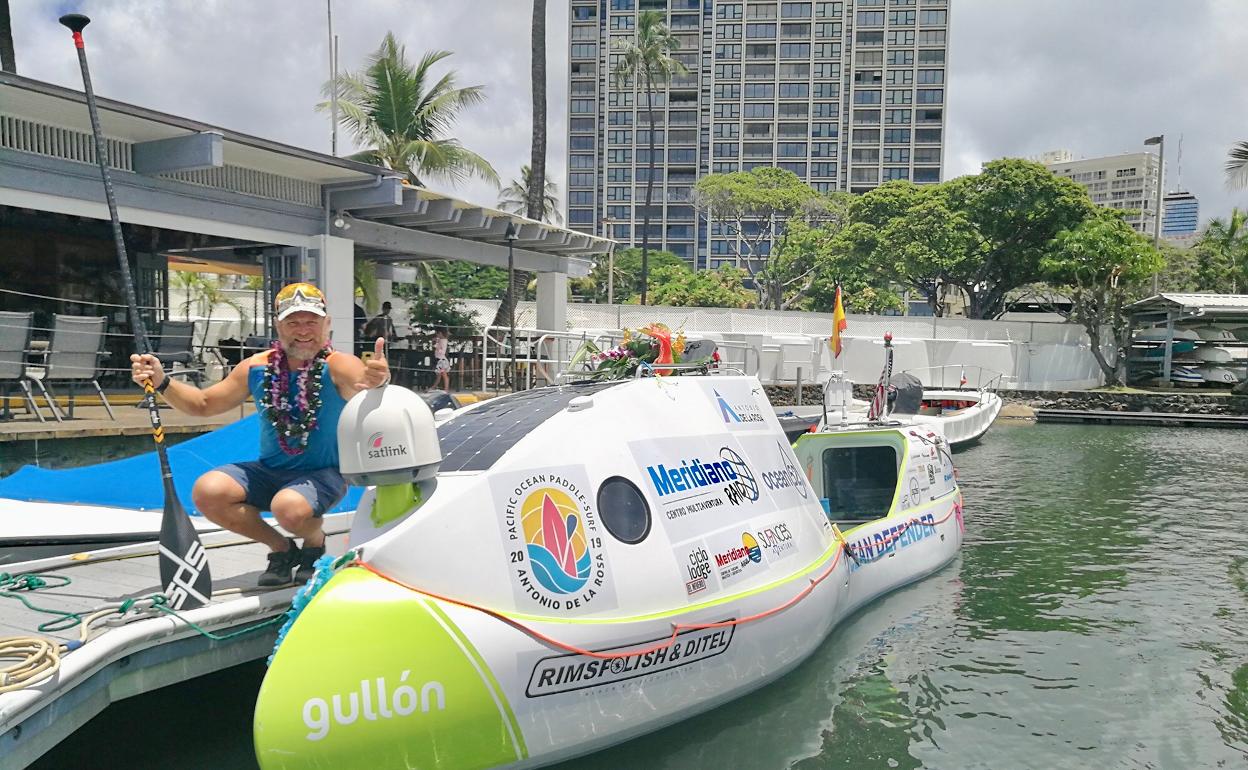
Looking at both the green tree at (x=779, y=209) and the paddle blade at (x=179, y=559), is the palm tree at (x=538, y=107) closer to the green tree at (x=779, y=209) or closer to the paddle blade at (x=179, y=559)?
the paddle blade at (x=179, y=559)

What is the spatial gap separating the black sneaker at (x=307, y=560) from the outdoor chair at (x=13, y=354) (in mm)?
6468

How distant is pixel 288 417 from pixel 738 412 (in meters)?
3.09

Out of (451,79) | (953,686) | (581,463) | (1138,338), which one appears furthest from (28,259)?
(1138,338)

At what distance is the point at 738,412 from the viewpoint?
22.3ft

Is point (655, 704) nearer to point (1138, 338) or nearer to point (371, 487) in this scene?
point (371, 487)

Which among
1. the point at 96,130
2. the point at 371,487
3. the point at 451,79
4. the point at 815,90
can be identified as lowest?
the point at 371,487

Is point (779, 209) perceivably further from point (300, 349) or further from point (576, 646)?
point (576, 646)

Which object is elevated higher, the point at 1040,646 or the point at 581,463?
the point at 581,463

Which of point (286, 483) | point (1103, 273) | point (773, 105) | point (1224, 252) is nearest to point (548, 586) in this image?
point (286, 483)

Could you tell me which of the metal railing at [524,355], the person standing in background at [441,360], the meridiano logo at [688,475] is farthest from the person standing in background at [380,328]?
the meridiano logo at [688,475]

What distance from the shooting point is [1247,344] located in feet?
125

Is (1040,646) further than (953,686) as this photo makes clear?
Yes

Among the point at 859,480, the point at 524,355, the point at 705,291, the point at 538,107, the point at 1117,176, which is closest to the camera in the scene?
the point at 859,480

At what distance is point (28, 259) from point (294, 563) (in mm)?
13558
